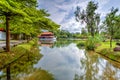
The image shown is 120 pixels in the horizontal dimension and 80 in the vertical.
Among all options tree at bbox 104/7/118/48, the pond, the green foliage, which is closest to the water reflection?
the pond

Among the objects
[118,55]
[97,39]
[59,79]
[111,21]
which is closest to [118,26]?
[111,21]

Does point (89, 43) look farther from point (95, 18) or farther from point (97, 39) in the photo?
point (95, 18)

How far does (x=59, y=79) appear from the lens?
15016 millimetres

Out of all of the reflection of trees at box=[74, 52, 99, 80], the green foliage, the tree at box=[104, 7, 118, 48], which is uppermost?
the tree at box=[104, 7, 118, 48]

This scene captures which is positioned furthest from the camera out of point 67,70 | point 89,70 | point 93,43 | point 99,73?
point 93,43

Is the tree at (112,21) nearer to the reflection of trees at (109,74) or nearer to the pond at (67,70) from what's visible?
the pond at (67,70)

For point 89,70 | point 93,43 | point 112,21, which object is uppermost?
point 112,21

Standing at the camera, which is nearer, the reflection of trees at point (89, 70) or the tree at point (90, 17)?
the reflection of trees at point (89, 70)

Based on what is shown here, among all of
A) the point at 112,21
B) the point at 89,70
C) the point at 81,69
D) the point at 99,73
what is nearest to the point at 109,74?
the point at 99,73

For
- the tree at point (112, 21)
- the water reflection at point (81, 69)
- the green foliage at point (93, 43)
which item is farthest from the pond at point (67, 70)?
the green foliage at point (93, 43)

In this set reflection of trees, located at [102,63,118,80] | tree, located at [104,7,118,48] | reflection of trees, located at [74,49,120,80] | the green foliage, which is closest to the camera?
reflection of trees, located at [102,63,118,80]

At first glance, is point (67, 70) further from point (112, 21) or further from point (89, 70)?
point (112, 21)

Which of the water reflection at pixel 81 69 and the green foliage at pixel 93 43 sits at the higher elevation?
the green foliage at pixel 93 43

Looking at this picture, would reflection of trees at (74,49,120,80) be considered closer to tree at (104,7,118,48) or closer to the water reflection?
the water reflection
